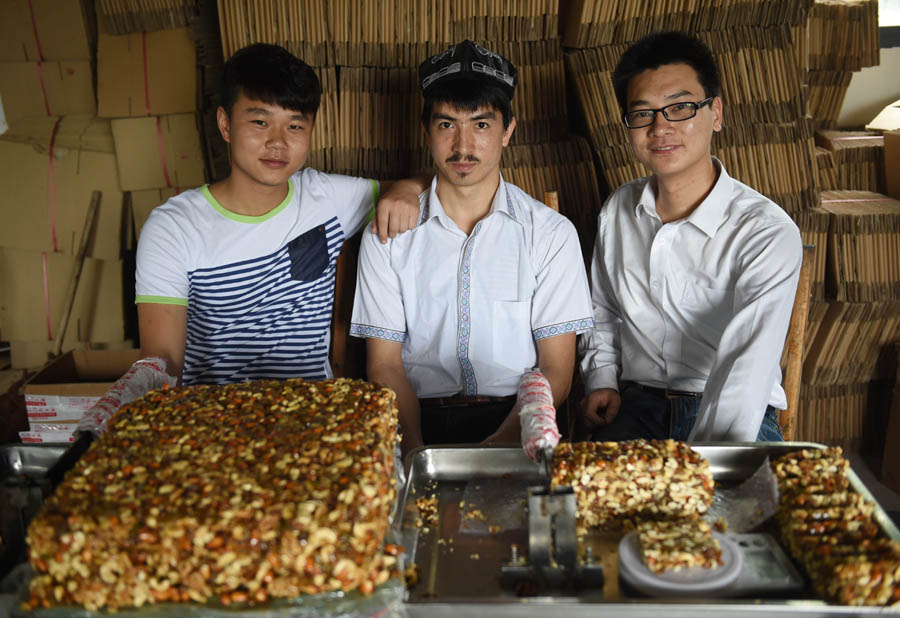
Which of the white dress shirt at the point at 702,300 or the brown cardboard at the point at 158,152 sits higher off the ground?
the brown cardboard at the point at 158,152

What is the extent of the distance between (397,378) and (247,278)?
58 centimetres

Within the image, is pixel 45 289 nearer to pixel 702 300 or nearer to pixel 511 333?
pixel 511 333

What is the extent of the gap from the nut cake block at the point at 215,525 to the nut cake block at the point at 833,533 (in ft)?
2.29

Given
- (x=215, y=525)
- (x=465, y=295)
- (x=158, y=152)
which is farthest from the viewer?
(x=158, y=152)

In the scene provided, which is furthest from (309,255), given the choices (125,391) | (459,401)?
(125,391)

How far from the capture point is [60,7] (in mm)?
3312

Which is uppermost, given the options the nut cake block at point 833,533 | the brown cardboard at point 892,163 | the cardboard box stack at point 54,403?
the brown cardboard at point 892,163

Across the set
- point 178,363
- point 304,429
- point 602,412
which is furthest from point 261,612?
point 602,412

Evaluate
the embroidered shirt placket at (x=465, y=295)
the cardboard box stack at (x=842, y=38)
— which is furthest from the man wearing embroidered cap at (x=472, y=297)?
the cardboard box stack at (x=842, y=38)

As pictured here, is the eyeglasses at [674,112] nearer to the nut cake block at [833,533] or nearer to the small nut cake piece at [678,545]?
the nut cake block at [833,533]

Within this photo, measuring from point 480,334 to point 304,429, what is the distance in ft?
3.36

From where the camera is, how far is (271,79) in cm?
224

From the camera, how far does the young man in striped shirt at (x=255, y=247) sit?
226cm

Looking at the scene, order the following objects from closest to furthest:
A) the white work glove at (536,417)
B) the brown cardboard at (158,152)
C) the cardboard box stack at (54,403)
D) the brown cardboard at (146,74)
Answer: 1. the white work glove at (536,417)
2. the cardboard box stack at (54,403)
3. the brown cardboard at (146,74)
4. the brown cardboard at (158,152)
